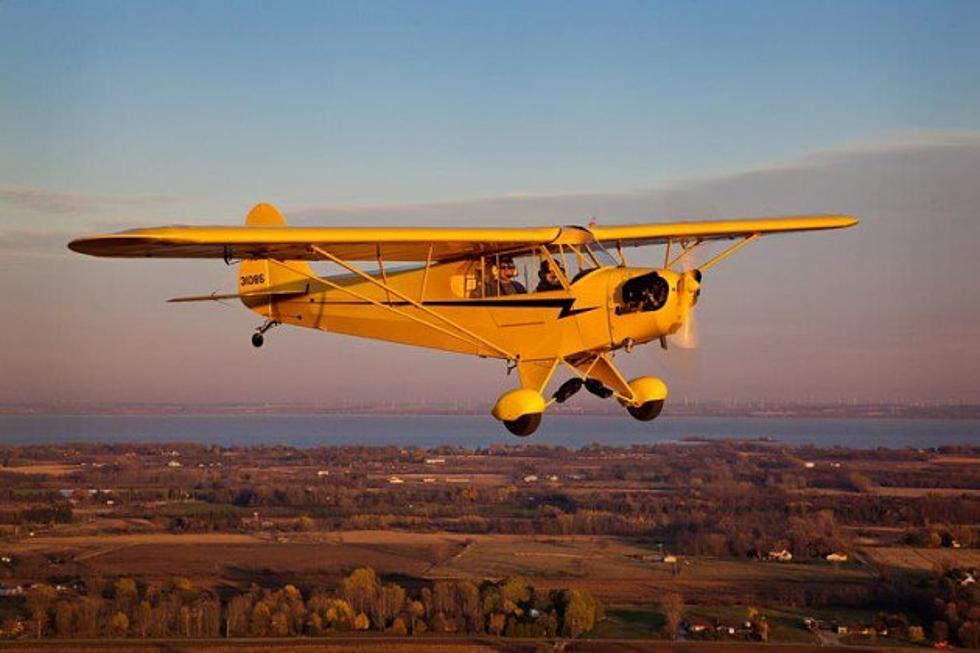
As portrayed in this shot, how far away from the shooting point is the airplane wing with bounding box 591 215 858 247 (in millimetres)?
23125

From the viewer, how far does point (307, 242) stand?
2048 cm

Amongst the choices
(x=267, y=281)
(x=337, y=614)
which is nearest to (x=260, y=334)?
(x=267, y=281)

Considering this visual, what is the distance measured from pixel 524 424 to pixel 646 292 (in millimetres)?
2776

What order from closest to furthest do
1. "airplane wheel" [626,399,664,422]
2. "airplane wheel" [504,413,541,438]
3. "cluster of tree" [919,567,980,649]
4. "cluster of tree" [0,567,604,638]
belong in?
"airplane wheel" [504,413,541,438]
"airplane wheel" [626,399,664,422]
"cluster of tree" [919,567,980,649]
"cluster of tree" [0,567,604,638]

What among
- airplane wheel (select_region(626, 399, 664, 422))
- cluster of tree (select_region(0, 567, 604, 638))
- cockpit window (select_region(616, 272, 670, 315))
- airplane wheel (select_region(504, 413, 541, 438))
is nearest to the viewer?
cockpit window (select_region(616, 272, 670, 315))

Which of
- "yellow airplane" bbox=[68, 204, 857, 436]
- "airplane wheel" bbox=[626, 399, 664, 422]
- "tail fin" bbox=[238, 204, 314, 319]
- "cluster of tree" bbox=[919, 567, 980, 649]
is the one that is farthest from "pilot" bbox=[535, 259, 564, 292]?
"cluster of tree" bbox=[919, 567, 980, 649]

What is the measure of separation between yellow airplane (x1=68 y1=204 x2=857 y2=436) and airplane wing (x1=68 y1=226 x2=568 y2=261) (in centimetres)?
2

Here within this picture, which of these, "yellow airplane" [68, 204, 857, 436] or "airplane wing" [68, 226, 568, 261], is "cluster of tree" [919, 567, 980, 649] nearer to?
"yellow airplane" [68, 204, 857, 436]

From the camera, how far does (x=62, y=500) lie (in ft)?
375

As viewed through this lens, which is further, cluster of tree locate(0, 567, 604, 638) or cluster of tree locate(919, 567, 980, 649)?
cluster of tree locate(0, 567, 604, 638)

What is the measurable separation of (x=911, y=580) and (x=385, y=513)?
156 feet

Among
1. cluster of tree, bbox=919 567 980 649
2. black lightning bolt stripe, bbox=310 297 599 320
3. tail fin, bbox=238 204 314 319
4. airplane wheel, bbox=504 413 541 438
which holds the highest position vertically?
tail fin, bbox=238 204 314 319

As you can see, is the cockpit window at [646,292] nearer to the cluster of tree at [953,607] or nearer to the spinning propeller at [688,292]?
the spinning propeller at [688,292]

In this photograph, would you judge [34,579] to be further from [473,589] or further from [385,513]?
[385,513]
